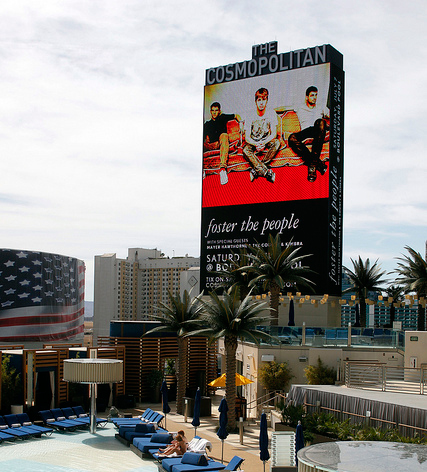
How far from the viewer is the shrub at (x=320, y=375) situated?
1217 inches

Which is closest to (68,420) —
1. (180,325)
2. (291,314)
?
(180,325)

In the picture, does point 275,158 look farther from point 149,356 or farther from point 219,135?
point 149,356

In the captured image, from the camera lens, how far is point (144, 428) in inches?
963

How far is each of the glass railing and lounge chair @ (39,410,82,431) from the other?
10752 mm

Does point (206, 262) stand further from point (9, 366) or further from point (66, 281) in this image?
point (66, 281)

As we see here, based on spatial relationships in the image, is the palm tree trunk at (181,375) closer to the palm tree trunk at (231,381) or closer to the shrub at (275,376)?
the shrub at (275,376)

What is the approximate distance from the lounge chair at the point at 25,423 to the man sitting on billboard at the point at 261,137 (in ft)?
87.7

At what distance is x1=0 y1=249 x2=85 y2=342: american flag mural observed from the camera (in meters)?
76.1

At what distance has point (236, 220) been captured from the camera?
161ft

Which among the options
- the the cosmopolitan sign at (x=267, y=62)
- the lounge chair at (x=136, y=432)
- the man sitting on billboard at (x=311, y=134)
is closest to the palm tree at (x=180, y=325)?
the lounge chair at (x=136, y=432)

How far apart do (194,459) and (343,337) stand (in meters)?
15.1

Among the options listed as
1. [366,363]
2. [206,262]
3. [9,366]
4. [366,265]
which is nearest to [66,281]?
[206,262]

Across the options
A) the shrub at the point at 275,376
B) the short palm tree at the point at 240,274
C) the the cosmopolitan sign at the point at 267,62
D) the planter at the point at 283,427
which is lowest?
the planter at the point at 283,427

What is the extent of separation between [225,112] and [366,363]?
2586 cm
